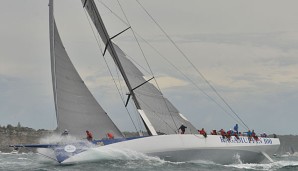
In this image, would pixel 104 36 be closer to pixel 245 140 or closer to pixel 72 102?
pixel 72 102

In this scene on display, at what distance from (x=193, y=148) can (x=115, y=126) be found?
4298mm

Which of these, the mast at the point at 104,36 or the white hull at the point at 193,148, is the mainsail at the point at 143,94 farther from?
the white hull at the point at 193,148

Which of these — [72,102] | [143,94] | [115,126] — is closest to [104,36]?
[143,94]

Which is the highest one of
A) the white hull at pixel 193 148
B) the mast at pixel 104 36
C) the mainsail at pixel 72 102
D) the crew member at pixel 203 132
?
the mast at pixel 104 36

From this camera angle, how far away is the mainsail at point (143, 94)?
2531 centimetres

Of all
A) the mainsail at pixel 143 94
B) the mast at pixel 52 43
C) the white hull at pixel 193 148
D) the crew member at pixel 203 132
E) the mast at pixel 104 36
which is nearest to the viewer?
the white hull at pixel 193 148

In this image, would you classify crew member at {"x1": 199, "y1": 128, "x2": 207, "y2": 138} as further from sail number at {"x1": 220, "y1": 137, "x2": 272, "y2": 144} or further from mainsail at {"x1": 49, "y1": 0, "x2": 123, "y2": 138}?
mainsail at {"x1": 49, "y1": 0, "x2": 123, "y2": 138}

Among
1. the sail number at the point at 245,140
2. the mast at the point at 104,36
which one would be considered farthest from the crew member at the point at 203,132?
the mast at the point at 104,36

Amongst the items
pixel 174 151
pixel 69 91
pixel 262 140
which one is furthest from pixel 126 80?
pixel 262 140

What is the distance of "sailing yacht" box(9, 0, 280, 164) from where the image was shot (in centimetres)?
2252

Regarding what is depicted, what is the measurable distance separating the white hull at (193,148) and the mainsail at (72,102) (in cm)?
227

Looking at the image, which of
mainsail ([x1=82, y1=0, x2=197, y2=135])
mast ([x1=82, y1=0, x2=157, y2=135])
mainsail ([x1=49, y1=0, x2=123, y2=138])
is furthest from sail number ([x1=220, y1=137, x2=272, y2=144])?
mainsail ([x1=49, y1=0, x2=123, y2=138])

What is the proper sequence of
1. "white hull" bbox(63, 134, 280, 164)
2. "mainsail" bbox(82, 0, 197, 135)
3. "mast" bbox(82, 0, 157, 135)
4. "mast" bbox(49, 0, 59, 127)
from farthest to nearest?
"mast" bbox(82, 0, 157, 135) < "mainsail" bbox(82, 0, 197, 135) < "mast" bbox(49, 0, 59, 127) < "white hull" bbox(63, 134, 280, 164)

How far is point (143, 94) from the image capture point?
25.9 m
